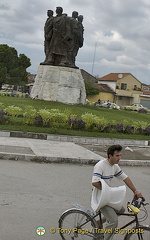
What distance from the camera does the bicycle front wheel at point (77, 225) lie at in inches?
148

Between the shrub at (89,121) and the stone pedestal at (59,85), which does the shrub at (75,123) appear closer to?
the shrub at (89,121)

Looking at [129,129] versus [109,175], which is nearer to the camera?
[109,175]

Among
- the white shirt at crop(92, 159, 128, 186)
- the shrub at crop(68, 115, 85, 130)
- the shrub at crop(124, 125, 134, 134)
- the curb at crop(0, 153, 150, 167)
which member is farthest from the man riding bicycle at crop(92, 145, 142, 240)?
the shrub at crop(124, 125, 134, 134)

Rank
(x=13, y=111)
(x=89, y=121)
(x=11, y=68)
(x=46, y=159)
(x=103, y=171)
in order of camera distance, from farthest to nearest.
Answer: (x=11, y=68) < (x=13, y=111) < (x=89, y=121) < (x=46, y=159) < (x=103, y=171)

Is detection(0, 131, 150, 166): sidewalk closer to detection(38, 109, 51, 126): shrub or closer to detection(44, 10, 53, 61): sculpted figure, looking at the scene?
detection(38, 109, 51, 126): shrub

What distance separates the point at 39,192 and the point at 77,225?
2097 millimetres

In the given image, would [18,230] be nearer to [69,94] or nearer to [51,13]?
[69,94]

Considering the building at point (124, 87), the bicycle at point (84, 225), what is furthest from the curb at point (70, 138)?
the building at point (124, 87)

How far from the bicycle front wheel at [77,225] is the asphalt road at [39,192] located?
11.5 inches

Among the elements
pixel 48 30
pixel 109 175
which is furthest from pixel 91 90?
pixel 109 175

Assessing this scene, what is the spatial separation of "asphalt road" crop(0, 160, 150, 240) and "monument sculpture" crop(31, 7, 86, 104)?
42.7ft

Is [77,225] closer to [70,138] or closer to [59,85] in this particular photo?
[70,138]

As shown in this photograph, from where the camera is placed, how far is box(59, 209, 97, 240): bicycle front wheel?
3760 millimetres

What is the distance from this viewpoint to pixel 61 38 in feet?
72.6
